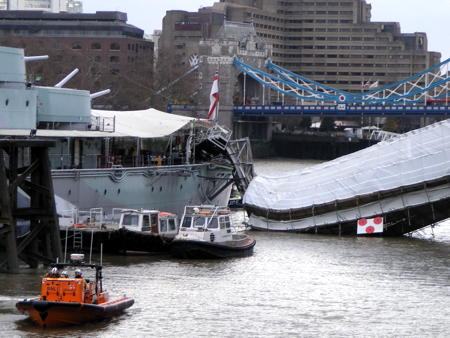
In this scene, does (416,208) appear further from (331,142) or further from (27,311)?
(331,142)

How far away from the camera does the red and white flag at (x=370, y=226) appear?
5406 centimetres

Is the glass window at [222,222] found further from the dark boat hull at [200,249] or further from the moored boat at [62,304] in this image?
the moored boat at [62,304]

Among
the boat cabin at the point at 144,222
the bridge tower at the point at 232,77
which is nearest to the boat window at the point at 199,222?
the boat cabin at the point at 144,222

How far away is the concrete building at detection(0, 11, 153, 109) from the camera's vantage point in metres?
138

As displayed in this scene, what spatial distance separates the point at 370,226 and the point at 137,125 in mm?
12098

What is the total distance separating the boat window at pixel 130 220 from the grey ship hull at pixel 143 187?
3680 mm

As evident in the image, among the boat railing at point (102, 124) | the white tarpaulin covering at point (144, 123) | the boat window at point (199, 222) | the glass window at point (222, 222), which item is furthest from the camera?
the white tarpaulin covering at point (144, 123)

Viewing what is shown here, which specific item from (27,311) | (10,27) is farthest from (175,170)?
(10,27)

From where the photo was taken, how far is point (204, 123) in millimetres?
63812

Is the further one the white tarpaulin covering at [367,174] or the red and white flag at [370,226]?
the white tarpaulin covering at [367,174]

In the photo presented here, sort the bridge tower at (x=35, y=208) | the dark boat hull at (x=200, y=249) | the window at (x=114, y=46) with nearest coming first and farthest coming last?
the bridge tower at (x=35, y=208), the dark boat hull at (x=200, y=249), the window at (x=114, y=46)

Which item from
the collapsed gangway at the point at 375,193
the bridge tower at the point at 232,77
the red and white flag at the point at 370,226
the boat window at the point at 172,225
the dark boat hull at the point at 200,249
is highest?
the bridge tower at the point at 232,77

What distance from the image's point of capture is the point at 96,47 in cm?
15988

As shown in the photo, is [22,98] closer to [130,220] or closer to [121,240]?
[130,220]
